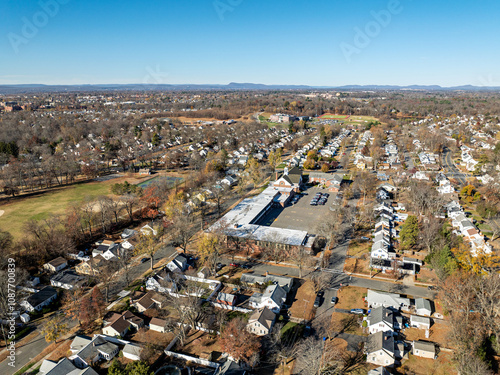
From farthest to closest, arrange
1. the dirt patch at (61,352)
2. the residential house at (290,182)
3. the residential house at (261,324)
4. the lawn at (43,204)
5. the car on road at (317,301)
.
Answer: the residential house at (290,182), the lawn at (43,204), the car on road at (317,301), the residential house at (261,324), the dirt patch at (61,352)

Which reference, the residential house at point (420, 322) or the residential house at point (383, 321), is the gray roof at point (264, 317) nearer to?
the residential house at point (383, 321)

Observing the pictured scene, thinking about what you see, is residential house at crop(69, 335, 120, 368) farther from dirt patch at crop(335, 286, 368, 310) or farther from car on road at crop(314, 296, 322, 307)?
dirt patch at crop(335, 286, 368, 310)

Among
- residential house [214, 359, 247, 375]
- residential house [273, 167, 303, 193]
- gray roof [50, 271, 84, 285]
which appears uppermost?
Result: residential house [273, 167, 303, 193]

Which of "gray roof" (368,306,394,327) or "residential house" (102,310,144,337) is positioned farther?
"residential house" (102,310,144,337)

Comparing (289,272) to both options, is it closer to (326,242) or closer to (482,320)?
(326,242)

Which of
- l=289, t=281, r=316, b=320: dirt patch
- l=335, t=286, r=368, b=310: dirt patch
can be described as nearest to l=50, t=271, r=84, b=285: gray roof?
l=289, t=281, r=316, b=320: dirt patch

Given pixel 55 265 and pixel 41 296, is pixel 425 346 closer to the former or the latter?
pixel 41 296

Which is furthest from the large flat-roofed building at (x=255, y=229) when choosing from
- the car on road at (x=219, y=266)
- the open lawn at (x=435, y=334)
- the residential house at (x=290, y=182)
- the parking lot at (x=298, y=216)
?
the open lawn at (x=435, y=334)
